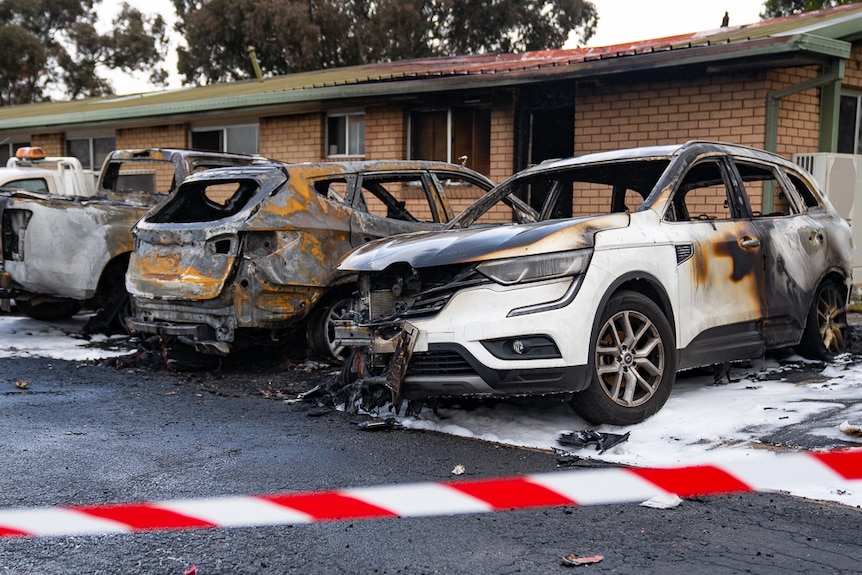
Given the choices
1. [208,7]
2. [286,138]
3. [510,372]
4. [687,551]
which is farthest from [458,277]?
[208,7]

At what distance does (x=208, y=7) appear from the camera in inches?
1622

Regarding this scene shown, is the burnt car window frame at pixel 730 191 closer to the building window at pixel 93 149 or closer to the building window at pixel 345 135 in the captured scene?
the building window at pixel 345 135

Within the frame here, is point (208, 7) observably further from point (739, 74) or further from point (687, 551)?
point (687, 551)

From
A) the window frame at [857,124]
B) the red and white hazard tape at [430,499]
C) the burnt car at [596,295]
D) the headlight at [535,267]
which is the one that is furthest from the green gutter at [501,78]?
the red and white hazard tape at [430,499]

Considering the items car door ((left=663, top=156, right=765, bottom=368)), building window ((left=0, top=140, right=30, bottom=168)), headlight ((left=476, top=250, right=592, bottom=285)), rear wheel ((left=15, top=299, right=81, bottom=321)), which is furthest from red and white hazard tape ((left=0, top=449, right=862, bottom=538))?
building window ((left=0, top=140, right=30, bottom=168))

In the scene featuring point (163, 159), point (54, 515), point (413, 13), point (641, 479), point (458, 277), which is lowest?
point (54, 515)

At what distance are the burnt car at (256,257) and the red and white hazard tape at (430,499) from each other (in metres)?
3.19

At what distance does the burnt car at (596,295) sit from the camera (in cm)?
547

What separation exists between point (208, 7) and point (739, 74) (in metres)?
33.8

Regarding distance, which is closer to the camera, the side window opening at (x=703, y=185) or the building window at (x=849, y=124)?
the side window opening at (x=703, y=185)

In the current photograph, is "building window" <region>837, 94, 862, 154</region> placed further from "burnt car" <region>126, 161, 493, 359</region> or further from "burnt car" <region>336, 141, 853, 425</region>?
"burnt car" <region>126, 161, 493, 359</region>

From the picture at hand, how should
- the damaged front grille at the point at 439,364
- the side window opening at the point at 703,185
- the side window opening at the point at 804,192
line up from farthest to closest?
1. the side window opening at the point at 804,192
2. the side window opening at the point at 703,185
3. the damaged front grille at the point at 439,364

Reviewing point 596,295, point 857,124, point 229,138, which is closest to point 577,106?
point 857,124

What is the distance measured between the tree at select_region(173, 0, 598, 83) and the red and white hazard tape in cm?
3595
